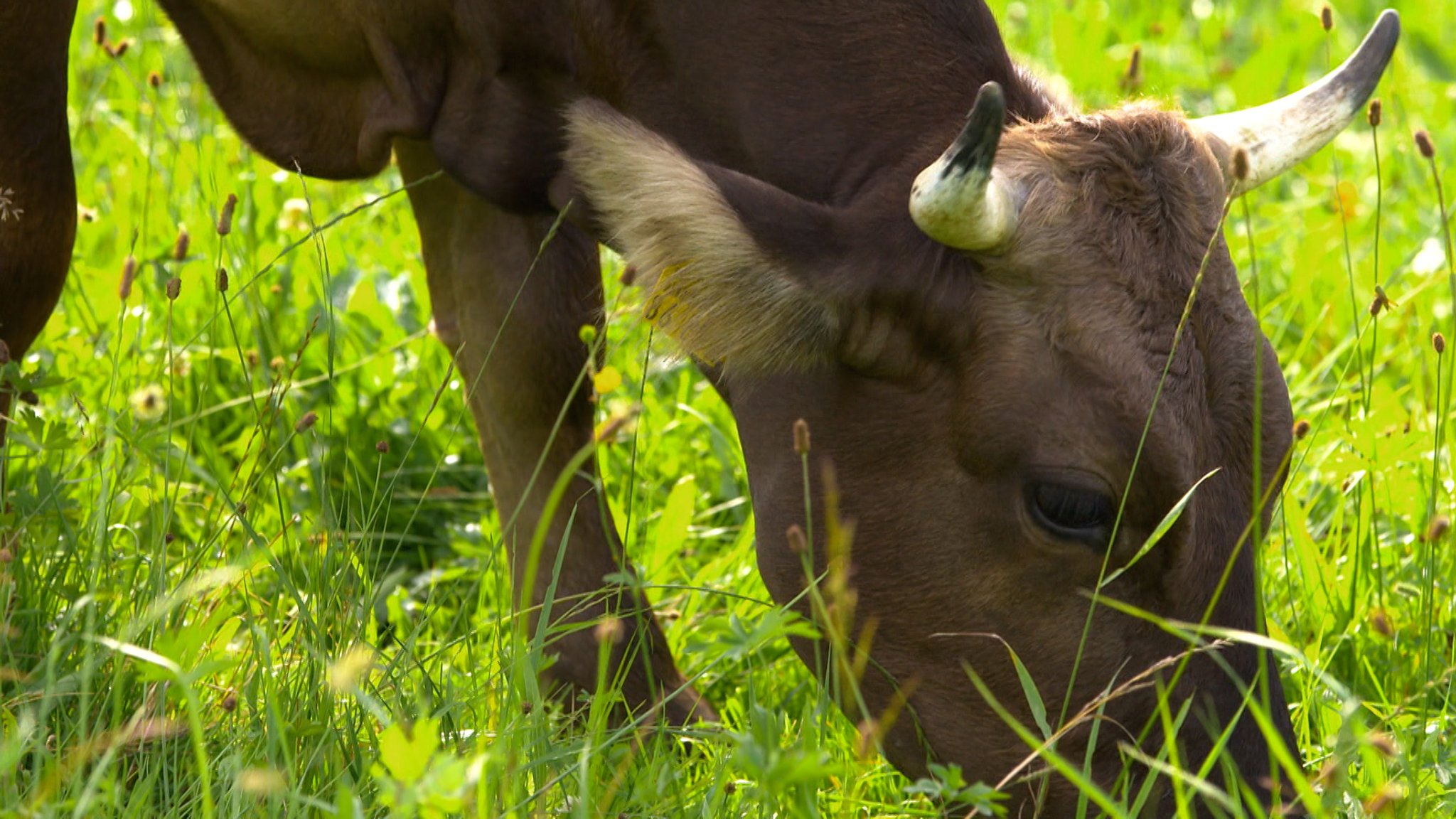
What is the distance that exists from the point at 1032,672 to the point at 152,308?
2643mm

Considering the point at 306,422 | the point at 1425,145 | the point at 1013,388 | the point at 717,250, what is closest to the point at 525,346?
the point at 306,422

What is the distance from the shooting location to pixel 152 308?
4.41m

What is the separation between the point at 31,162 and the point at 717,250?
131 centimetres

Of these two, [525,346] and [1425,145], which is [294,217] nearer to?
[525,346]


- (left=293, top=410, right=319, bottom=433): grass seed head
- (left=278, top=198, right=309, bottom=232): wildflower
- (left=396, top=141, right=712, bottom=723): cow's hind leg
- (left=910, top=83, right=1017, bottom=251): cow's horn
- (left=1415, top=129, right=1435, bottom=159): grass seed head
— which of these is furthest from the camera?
(left=278, top=198, right=309, bottom=232): wildflower

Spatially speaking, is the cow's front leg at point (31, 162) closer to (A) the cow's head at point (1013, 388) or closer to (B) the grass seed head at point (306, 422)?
(B) the grass seed head at point (306, 422)

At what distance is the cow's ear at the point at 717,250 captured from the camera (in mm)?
2623

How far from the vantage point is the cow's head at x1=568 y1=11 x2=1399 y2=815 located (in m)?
2.62

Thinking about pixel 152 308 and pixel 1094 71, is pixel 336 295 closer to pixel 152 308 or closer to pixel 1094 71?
pixel 152 308

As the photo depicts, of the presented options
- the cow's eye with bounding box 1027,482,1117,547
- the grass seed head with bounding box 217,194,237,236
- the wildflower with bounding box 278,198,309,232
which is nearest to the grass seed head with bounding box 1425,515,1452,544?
the cow's eye with bounding box 1027,482,1117,547

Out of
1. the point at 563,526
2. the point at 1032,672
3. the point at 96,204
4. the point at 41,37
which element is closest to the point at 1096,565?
the point at 1032,672

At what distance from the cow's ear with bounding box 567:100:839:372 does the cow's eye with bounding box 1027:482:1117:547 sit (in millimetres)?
406

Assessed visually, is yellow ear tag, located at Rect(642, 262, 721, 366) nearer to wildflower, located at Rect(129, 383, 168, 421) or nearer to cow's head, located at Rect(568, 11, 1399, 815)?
cow's head, located at Rect(568, 11, 1399, 815)

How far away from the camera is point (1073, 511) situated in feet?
8.69
